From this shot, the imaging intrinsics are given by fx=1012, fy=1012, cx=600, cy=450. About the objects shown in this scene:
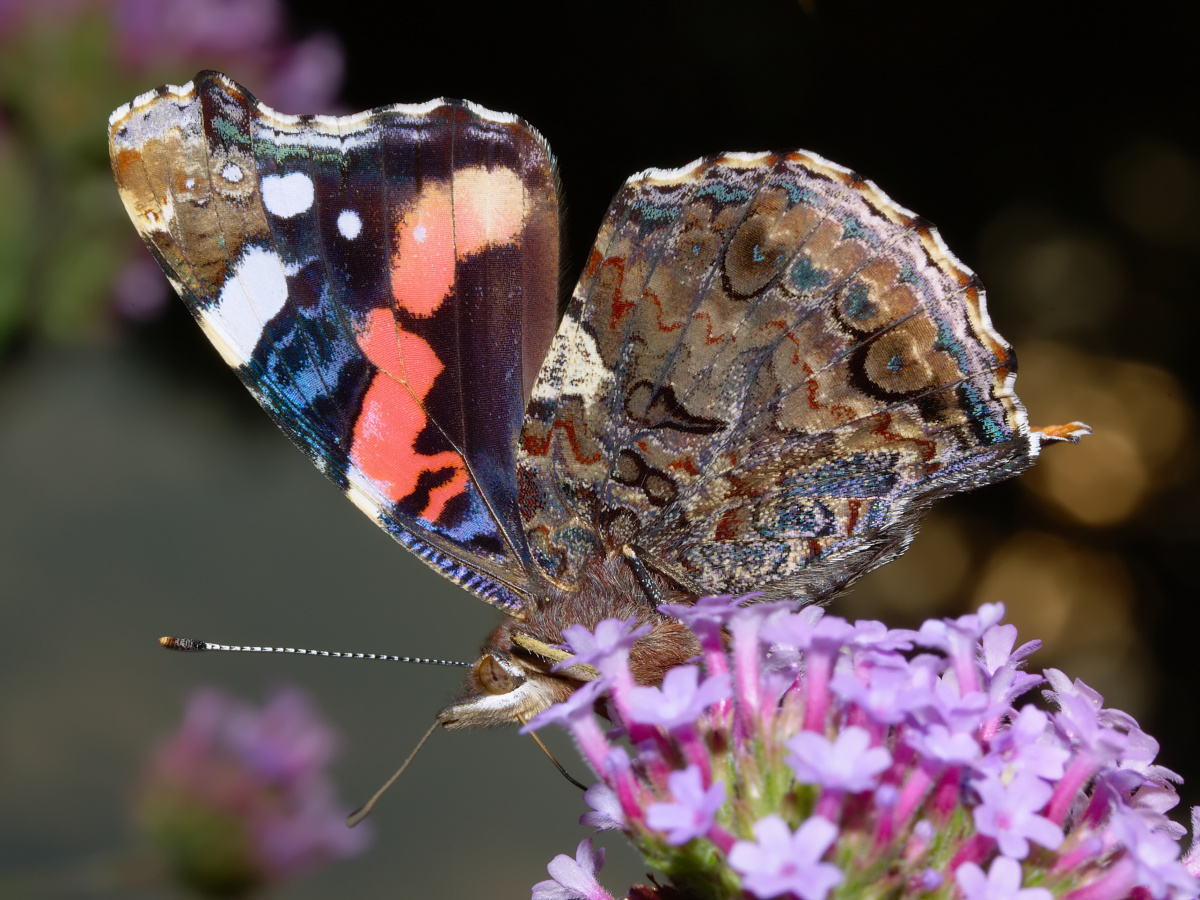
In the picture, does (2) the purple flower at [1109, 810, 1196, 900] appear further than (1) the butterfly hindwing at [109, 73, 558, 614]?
No

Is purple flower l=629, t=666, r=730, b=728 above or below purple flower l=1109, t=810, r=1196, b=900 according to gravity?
above

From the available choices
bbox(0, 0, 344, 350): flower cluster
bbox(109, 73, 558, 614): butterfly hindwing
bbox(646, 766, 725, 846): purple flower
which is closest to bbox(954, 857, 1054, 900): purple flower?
bbox(646, 766, 725, 846): purple flower

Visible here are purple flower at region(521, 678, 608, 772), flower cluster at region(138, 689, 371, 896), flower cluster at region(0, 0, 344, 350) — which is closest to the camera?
purple flower at region(521, 678, 608, 772)

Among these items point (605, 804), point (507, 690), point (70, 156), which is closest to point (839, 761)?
point (605, 804)

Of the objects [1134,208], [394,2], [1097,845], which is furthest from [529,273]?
[1134,208]

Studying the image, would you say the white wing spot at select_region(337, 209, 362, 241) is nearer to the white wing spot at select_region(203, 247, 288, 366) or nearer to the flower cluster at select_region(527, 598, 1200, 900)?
the white wing spot at select_region(203, 247, 288, 366)

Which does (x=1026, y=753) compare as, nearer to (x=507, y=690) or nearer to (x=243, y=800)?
(x=507, y=690)

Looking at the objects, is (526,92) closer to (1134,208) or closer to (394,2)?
(394,2)
